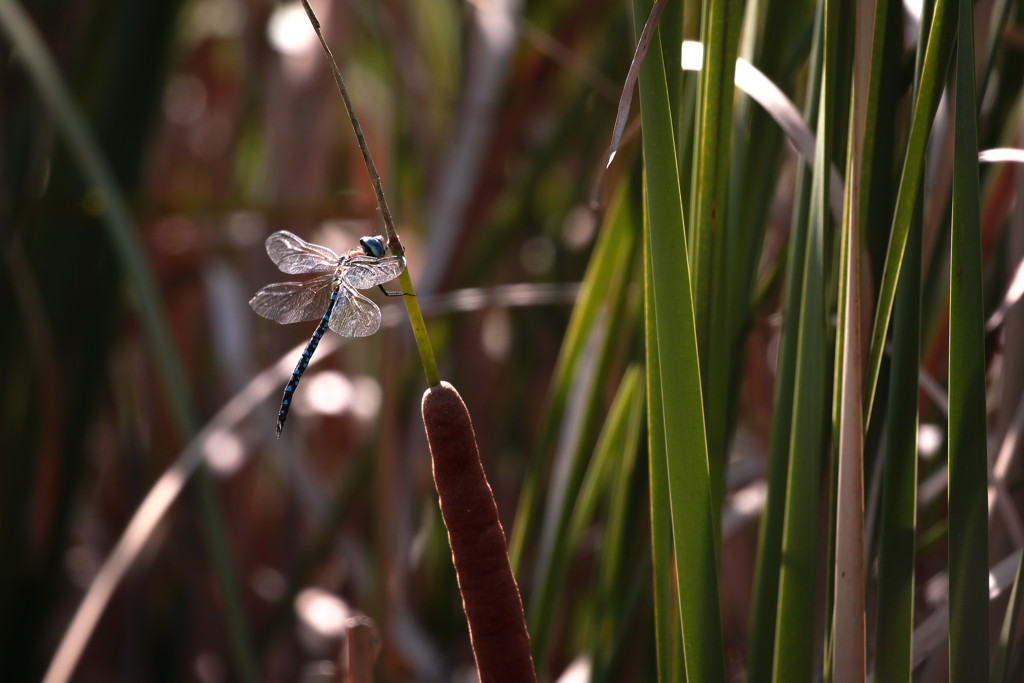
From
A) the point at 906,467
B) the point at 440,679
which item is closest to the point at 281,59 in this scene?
the point at 440,679

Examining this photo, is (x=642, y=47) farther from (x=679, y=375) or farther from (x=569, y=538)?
(x=569, y=538)

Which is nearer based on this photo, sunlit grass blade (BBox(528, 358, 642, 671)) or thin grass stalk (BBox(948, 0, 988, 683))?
thin grass stalk (BBox(948, 0, 988, 683))

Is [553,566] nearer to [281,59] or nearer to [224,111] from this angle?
[281,59]

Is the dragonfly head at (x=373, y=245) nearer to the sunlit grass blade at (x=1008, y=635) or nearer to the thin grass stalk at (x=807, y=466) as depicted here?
the thin grass stalk at (x=807, y=466)

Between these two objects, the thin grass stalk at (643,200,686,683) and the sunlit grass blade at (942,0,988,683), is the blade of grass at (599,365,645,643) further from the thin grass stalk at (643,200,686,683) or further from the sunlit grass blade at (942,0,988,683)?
the sunlit grass blade at (942,0,988,683)

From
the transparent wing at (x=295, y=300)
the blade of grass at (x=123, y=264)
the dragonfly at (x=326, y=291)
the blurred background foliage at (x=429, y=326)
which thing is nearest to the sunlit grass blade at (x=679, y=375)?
the blurred background foliage at (x=429, y=326)

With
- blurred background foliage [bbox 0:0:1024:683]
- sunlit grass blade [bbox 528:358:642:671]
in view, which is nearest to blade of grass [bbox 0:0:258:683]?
blurred background foliage [bbox 0:0:1024:683]
